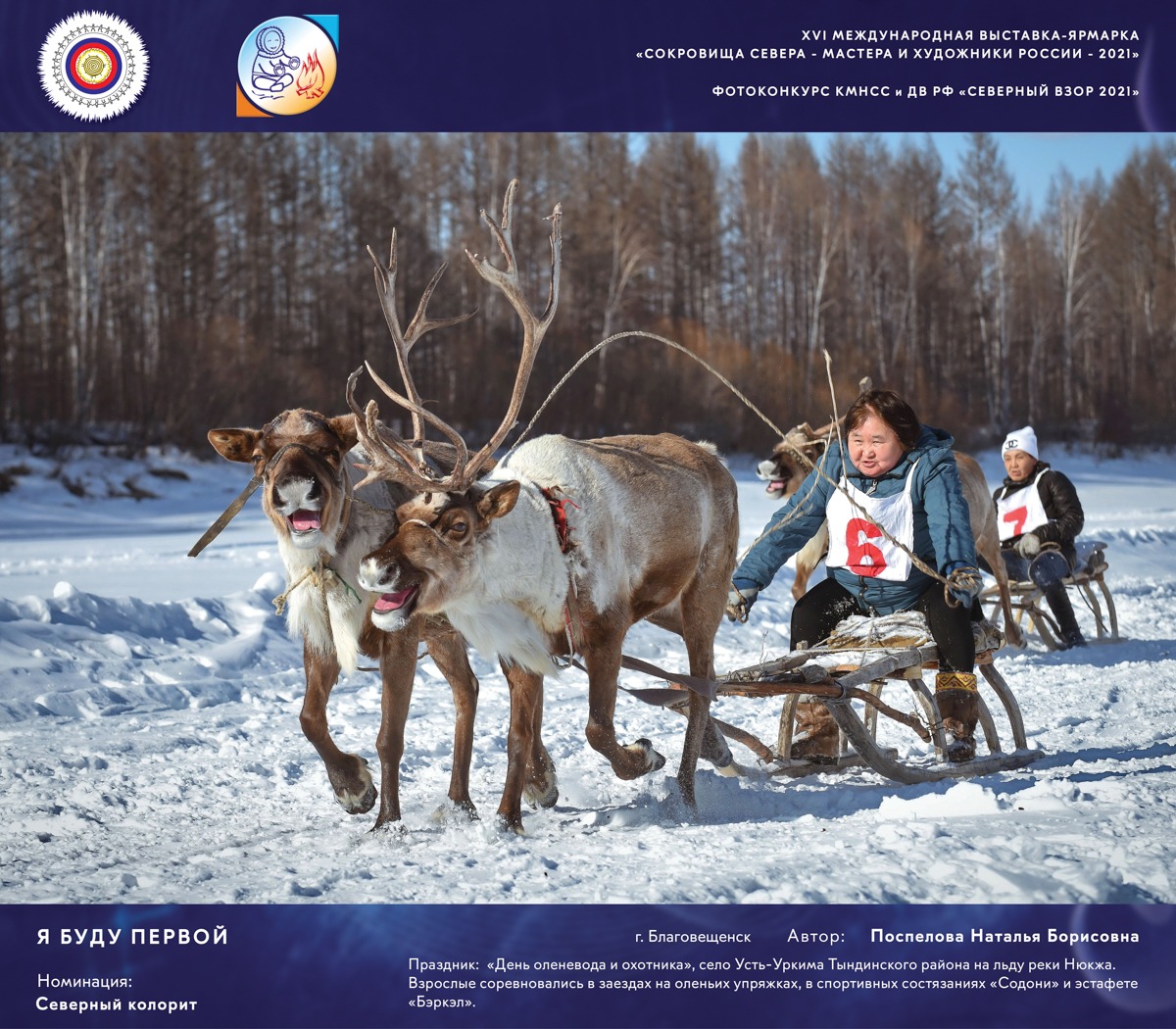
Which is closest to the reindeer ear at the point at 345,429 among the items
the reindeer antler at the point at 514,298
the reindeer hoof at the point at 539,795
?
the reindeer antler at the point at 514,298

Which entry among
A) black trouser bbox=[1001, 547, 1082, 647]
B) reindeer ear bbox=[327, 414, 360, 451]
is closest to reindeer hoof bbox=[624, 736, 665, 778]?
reindeer ear bbox=[327, 414, 360, 451]

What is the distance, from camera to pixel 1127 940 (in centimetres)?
302

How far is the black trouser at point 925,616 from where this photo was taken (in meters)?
4.42

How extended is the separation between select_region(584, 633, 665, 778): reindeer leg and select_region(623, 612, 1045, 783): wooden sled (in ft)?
0.40

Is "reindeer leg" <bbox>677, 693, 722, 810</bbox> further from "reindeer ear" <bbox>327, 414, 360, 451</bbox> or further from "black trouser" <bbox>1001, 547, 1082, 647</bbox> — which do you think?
"black trouser" <bbox>1001, 547, 1082, 647</bbox>

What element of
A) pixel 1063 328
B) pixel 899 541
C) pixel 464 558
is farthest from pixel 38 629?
pixel 1063 328

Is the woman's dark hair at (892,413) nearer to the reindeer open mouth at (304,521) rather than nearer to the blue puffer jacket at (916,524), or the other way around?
the blue puffer jacket at (916,524)
